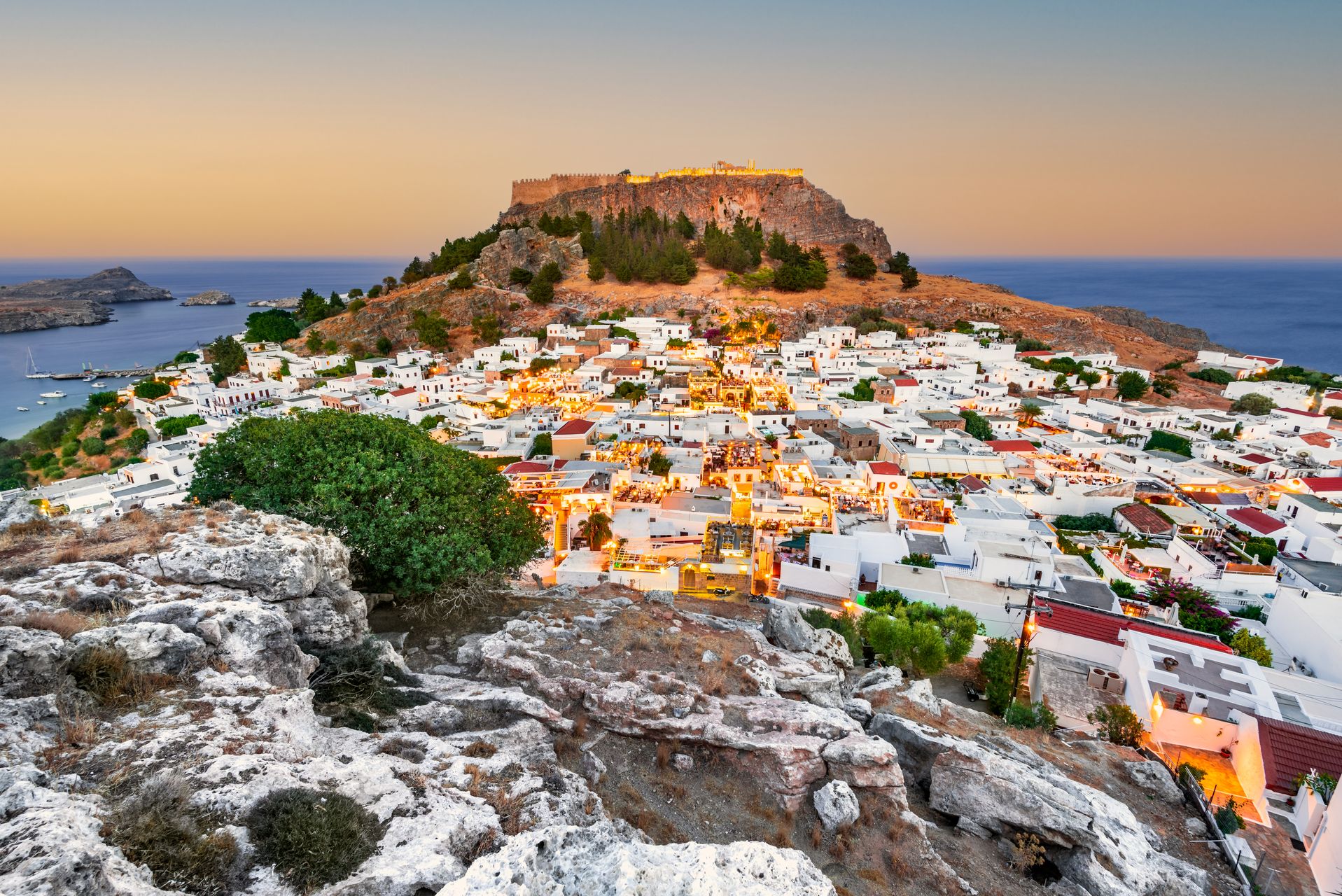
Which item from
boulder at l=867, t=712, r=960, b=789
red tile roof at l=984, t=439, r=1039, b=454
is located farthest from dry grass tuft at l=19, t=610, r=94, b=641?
red tile roof at l=984, t=439, r=1039, b=454

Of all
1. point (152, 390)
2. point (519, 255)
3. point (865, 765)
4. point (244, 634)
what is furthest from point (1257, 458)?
point (152, 390)

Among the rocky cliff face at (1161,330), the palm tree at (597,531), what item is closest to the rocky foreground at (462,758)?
the palm tree at (597,531)

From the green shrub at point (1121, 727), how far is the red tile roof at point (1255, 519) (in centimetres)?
2182

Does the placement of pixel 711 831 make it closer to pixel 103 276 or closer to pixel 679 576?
pixel 679 576

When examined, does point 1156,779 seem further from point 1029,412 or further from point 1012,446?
point 1029,412

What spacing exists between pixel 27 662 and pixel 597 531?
71.2ft

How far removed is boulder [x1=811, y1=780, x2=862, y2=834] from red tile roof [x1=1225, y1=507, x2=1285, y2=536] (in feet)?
106

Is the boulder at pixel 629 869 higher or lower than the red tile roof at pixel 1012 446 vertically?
higher

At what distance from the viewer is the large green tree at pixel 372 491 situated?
41.0 ft

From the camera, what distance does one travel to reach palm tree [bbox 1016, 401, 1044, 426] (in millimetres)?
46022

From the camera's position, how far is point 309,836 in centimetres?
484

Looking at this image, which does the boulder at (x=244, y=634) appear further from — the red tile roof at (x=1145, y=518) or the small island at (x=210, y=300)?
the small island at (x=210, y=300)

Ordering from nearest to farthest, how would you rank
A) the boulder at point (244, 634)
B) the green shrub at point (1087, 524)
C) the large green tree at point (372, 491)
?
the boulder at point (244, 634), the large green tree at point (372, 491), the green shrub at point (1087, 524)

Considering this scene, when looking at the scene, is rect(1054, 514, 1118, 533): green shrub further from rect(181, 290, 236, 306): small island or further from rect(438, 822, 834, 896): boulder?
rect(181, 290, 236, 306): small island
